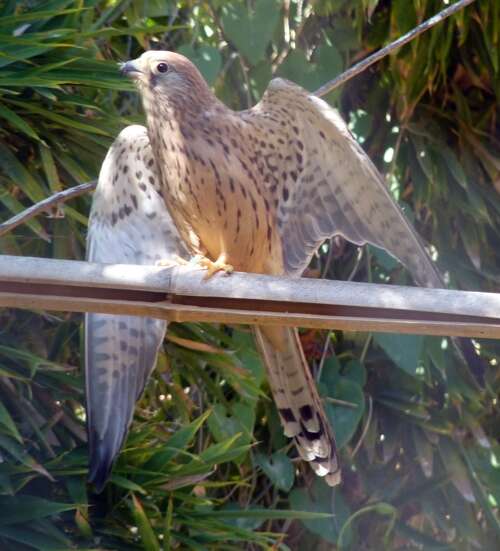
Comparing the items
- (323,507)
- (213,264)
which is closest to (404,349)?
(323,507)

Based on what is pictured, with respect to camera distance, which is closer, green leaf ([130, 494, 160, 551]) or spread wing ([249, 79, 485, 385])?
spread wing ([249, 79, 485, 385])

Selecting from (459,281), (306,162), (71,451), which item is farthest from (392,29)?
(71,451)

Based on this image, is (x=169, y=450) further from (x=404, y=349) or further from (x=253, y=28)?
(x=253, y=28)

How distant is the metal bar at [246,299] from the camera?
2000 millimetres

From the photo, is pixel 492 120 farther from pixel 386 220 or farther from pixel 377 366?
pixel 386 220

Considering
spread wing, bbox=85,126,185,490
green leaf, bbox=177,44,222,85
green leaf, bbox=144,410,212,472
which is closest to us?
spread wing, bbox=85,126,185,490

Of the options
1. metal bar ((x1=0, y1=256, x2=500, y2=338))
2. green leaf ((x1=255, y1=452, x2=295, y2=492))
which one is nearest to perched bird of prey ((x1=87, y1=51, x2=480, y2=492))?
metal bar ((x1=0, y1=256, x2=500, y2=338))

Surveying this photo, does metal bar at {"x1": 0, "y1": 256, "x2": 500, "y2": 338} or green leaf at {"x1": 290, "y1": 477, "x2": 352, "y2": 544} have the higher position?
metal bar at {"x1": 0, "y1": 256, "x2": 500, "y2": 338}

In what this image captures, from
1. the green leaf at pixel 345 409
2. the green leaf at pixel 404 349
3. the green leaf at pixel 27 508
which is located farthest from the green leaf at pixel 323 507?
the green leaf at pixel 27 508

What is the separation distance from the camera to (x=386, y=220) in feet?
10.1

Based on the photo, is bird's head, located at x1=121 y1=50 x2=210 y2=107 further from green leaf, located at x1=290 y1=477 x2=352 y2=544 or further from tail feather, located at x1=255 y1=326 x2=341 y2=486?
Answer: green leaf, located at x1=290 y1=477 x2=352 y2=544

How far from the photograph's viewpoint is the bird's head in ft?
10.2

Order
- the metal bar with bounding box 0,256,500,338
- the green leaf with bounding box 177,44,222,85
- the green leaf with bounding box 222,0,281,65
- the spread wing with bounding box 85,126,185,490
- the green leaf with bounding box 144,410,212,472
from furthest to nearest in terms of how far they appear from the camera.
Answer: the green leaf with bounding box 222,0,281,65 < the green leaf with bounding box 177,44,222,85 < the green leaf with bounding box 144,410,212,472 < the spread wing with bounding box 85,126,185,490 < the metal bar with bounding box 0,256,500,338

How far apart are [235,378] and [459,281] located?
1071mm
